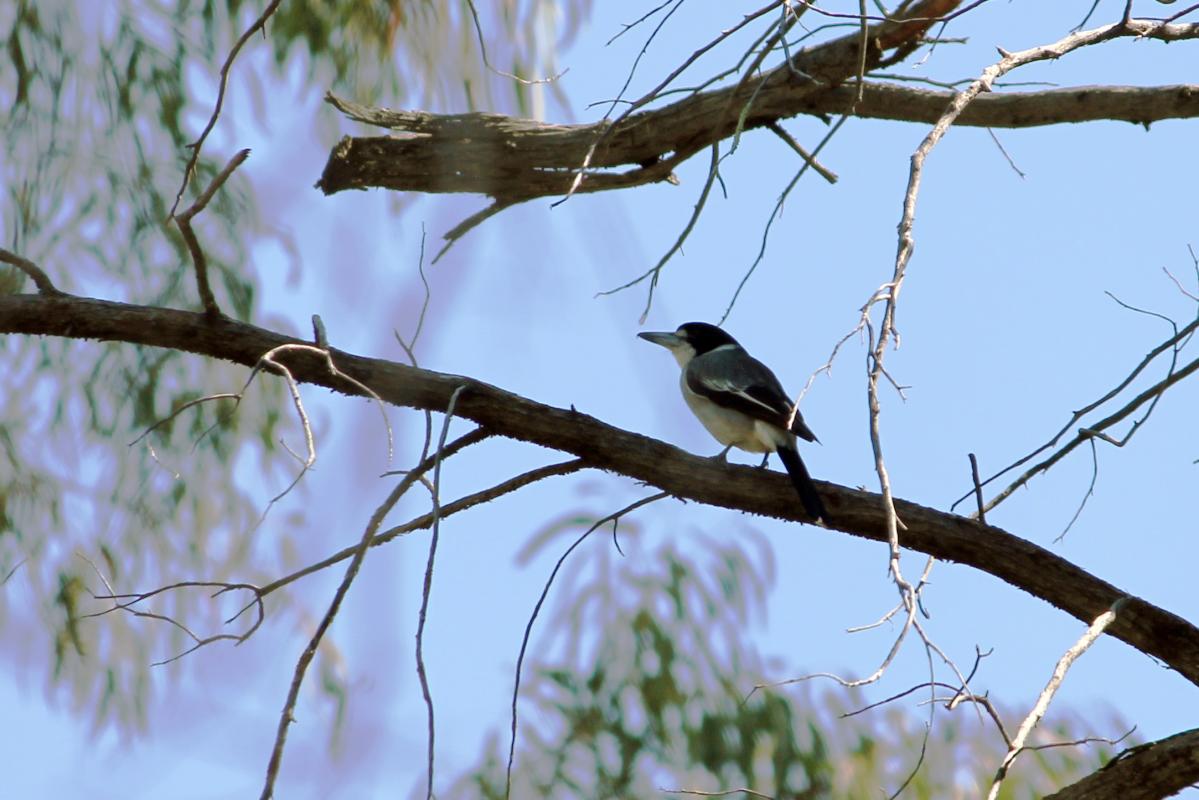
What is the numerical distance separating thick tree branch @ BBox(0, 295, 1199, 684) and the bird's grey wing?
1.23 metres

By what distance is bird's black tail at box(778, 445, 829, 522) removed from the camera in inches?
148

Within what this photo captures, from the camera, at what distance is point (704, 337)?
21.3ft

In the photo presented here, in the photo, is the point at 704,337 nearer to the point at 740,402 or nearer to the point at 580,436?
the point at 740,402

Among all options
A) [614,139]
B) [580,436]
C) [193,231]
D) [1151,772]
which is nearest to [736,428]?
[614,139]

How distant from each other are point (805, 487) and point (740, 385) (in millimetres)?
1430

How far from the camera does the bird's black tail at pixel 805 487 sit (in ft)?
12.4

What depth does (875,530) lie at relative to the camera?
3.78 metres

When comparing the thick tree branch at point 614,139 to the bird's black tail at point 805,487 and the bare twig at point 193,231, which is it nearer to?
the bare twig at point 193,231

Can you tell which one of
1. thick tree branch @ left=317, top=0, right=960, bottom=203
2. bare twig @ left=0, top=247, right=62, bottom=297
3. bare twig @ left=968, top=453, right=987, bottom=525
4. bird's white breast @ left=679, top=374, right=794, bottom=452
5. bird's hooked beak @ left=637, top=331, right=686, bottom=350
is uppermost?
bird's hooked beak @ left=637, top=331, right=686, bottom=350

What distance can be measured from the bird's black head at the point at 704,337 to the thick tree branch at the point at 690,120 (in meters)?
1.98

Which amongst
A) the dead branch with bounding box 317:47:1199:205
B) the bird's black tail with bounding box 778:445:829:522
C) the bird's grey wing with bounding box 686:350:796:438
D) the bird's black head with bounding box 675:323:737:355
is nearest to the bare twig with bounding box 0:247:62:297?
the dead branch with bounding box 317:47:1199:205

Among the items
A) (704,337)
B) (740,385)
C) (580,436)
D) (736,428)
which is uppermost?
(704,337)

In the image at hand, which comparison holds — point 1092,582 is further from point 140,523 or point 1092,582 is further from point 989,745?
point 140,523

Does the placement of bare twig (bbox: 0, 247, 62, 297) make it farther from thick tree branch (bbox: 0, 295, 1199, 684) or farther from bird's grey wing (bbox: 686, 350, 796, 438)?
bird's grey wing (bbox: 686, 350, 796, 438)
